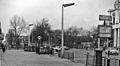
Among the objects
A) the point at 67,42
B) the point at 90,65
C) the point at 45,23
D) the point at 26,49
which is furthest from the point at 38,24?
the point at 90,65

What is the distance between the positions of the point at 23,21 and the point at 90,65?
82.1 meters

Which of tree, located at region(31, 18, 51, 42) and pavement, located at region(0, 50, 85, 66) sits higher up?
tree, located at region(31, 18, 51, 42)

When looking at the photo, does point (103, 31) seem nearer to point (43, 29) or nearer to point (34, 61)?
point (34, 61)

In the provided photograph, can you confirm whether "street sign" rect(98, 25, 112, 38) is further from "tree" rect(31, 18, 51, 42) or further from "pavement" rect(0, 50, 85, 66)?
"tree" rect(31, 18, 51, 42)

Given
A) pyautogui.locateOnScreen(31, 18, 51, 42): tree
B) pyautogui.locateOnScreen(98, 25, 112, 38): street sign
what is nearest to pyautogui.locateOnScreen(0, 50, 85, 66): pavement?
pyautogui.locateOnScreen(98, 25, 112, 38): street sign

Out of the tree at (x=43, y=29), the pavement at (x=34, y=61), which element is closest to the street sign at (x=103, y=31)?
the pavement at (x=34, y=61)

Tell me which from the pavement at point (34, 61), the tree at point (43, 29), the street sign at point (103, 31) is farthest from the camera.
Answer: the tree at point (43, 29)

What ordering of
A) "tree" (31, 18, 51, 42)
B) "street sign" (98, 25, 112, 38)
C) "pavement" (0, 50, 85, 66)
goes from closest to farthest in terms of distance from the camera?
"street sign" (98, 25, 112, 38) → "pavement" (0, 50, 85, 66) → "tree" (31, 18, 51, 42)

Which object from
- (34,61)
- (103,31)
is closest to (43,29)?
(34,61)

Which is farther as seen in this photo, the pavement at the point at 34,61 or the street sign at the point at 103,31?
the pavement at the point at 34,61

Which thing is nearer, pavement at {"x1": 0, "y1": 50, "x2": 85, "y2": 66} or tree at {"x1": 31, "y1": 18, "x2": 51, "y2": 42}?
pavement at {"x1": 0, "y1": 50, "x2": 85, "y2": 66}

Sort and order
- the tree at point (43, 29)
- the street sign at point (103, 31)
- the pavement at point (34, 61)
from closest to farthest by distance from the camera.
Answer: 1. the street sign at point (103, 31)
2. the pavement at point (34, 61)
3. the tree at point (43, 29)

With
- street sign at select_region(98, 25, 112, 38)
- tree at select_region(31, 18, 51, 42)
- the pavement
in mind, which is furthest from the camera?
tree at select_region(31, 18, 51, 42)

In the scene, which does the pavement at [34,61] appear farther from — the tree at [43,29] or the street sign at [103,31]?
the tree at [43,29]
